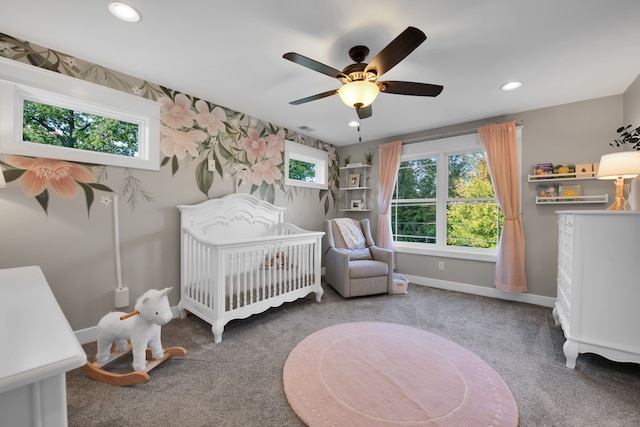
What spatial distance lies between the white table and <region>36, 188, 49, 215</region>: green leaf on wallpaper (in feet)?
5.53

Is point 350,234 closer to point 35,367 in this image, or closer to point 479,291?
point 479,291

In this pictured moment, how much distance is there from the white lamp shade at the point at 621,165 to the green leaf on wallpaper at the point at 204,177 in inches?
138

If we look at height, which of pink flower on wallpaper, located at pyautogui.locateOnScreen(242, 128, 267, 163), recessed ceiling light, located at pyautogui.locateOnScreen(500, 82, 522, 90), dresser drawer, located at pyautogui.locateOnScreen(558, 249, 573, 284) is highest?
recessed ceiling light, located at pyautogui.locateOnScreen(500, 82, 522, 90)

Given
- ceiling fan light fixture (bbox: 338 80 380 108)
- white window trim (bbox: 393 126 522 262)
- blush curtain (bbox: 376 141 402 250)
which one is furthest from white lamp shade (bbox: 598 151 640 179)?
blush curtain (bbox: 376 141 402 250)

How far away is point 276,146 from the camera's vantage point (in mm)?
3572

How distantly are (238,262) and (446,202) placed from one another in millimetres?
2933

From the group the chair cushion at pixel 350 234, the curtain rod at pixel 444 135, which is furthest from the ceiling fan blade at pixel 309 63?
the curtain rod at pixel 444 135

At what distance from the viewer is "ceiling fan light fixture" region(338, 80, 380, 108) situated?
5.83 feet

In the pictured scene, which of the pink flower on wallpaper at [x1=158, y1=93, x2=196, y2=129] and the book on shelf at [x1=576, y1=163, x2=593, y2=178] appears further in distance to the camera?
the book on shelf at [x1=576, y1=163, x2=593, y2=178]

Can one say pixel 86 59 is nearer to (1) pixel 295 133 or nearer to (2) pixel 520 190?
(1) pixel 295 133

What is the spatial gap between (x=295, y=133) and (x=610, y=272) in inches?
138

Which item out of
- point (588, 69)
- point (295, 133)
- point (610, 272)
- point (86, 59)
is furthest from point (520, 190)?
point (86, 59)

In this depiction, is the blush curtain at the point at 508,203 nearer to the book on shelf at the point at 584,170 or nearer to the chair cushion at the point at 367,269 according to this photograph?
the book on shelf at the point at 584,170

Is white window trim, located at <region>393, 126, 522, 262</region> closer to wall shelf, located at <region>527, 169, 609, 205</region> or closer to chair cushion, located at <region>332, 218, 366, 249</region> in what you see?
wall shelf, located at <region>527, 169, 609, 205</region>
